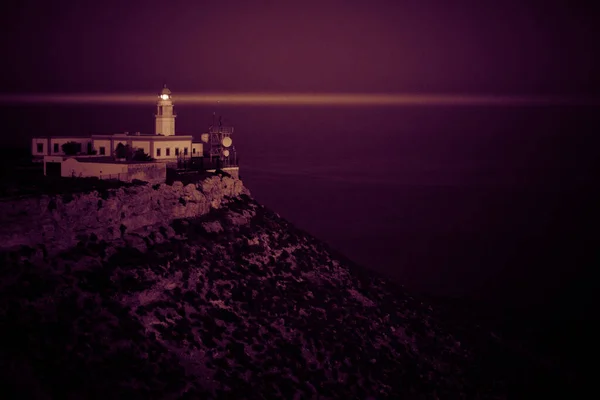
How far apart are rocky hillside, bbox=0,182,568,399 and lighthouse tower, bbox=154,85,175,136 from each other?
11.3 meters

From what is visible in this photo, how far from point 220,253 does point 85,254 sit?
33.7ft

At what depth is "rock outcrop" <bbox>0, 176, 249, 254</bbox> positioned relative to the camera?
40141mm

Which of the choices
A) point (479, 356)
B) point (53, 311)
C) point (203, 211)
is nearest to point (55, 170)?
point (203, 211)

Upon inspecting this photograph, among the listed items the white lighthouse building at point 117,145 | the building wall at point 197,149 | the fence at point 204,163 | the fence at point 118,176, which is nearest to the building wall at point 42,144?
the white lighthouse building at point 117,145

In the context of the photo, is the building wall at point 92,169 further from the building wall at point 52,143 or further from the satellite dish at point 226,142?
the satellite dish at point 226,142

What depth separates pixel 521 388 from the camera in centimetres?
5422

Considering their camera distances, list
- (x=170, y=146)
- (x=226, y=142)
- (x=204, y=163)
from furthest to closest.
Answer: (x=226, y=142)
(x=204, y=163)
(x=170, y=146)

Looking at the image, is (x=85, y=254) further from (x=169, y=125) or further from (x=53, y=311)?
(x=169, y=125)

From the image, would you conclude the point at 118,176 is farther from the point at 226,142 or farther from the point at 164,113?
the point at 164,113

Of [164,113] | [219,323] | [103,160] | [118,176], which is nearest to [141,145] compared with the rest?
[103,160]

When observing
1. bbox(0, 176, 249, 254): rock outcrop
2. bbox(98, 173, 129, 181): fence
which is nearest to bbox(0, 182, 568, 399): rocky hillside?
bbox(0, 176, 249, 254): rock outcrop

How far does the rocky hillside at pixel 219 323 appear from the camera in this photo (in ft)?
118

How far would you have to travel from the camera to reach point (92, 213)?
43594 millimetres

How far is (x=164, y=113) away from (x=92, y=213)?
2251cm
